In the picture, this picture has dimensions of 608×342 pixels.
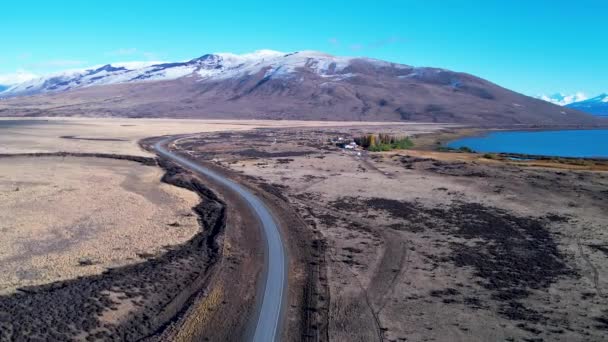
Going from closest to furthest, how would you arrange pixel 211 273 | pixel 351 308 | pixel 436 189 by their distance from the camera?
pixel 351 308 < pixel 211 273 < pixel 436 189

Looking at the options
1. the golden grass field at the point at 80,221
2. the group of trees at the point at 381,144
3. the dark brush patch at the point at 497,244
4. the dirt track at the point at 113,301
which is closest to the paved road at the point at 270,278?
the dirt track at the point at 113,301

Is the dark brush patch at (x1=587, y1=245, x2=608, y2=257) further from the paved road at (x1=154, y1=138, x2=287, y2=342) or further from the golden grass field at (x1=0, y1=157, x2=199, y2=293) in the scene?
the golden grass field at (x1=0, y1=157, x2=199, y2=293)

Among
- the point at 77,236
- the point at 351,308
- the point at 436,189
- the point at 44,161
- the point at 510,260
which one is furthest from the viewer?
the point at 44,161

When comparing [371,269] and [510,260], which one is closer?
[371,269]

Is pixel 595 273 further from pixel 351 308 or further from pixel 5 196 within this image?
pixel 5 196

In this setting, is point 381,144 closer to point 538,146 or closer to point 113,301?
point 538,146

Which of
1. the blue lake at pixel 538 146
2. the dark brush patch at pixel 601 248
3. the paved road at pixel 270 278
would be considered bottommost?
the paved road at pixel 270 278

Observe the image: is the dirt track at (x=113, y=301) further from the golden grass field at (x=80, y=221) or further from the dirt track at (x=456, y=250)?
the dirt track at (x=456, y=250)

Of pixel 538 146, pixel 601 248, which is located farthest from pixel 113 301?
pixel 538 146

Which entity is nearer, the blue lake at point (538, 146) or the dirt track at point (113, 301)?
the dirt track at point (113, 301)

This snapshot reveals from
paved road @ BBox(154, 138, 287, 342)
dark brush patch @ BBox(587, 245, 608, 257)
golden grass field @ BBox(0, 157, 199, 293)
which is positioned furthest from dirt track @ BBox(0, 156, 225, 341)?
dark brush patch @ BBox(587, 245, 608, 257)

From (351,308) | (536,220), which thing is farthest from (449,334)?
(536,220)
